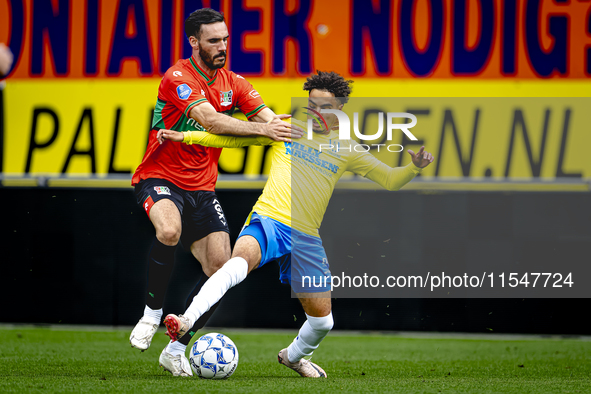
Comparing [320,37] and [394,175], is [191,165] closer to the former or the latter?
[394,175]

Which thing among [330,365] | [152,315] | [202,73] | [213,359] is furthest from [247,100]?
[330,365]

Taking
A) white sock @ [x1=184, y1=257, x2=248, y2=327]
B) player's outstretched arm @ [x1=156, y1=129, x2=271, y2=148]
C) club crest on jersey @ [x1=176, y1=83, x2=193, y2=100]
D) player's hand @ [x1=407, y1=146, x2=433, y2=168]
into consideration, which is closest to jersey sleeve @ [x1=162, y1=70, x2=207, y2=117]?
club crest on jersey @ [x1=176, y1=83, x2=193, y2=100]

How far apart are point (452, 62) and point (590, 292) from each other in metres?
3.26

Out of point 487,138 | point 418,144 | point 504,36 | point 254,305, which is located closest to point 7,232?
point 254,305

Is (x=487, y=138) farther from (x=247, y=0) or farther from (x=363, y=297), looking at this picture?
(x=247, y=0)

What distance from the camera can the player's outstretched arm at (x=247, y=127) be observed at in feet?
15.4

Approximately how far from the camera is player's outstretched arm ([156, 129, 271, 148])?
463 cm

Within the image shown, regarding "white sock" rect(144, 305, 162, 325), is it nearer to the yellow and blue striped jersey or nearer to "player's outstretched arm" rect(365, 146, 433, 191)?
the yellow and blue striped jersey

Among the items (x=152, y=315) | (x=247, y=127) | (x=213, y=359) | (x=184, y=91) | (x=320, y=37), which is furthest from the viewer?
(x=320, y=37)

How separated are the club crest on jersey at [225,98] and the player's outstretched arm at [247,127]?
0.44 metres

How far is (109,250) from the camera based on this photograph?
7215 millimetres

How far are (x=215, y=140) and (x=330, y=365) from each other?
219 cm

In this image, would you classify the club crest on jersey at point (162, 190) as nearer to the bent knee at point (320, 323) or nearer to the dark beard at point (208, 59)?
the dark beard at point (208, 59)

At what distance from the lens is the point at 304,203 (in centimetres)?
461
